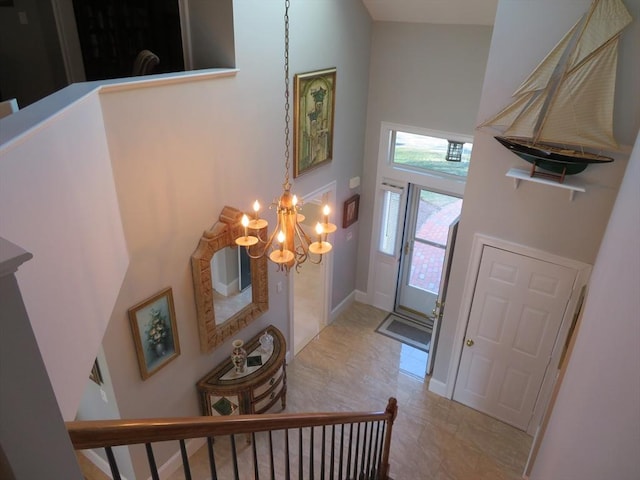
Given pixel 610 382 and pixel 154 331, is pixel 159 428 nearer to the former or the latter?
pixel 610 382

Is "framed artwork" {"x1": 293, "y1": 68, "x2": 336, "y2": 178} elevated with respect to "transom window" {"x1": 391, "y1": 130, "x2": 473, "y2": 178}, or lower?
elevated

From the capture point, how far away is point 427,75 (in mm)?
5023

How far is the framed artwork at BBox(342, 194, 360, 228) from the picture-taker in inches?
227

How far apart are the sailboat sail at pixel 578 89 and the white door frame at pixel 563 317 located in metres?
1.01

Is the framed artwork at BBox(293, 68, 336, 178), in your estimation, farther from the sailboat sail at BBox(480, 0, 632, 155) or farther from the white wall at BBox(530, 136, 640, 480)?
the white wall at BBox(530, 136, 640, 480)

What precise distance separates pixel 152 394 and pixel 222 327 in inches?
32.1

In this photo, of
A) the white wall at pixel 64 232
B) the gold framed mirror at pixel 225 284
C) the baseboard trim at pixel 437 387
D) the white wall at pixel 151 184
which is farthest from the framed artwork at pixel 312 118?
the baseboard trim at pixel 437 387

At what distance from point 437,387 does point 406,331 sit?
44.5 inches

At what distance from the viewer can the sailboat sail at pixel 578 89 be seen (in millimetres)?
3062

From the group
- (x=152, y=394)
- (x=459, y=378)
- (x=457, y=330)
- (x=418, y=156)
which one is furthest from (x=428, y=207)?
(x=152, y=394)

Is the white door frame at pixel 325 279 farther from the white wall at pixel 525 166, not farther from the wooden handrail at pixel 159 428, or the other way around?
the wooden handrail at pixel 159 428

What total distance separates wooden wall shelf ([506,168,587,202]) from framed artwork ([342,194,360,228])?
235 centimetres

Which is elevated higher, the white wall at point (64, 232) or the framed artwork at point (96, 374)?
the white wall at point (64, 232)

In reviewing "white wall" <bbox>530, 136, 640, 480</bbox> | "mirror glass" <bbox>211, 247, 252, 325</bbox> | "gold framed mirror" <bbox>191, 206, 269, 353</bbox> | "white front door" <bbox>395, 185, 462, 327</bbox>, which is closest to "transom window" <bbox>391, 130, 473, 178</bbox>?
"white front door" <bbox>395, 185, 462, 327</bbox>
